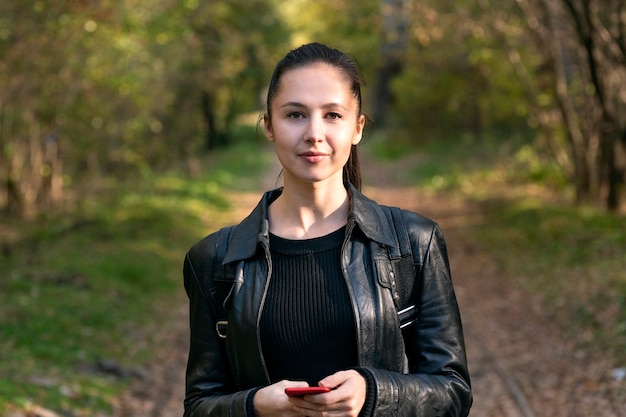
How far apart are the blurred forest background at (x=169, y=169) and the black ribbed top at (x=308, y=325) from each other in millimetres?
875

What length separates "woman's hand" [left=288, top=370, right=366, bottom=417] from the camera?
87.8 inches

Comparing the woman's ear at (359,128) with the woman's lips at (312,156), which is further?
the woman's ear at (359,128)

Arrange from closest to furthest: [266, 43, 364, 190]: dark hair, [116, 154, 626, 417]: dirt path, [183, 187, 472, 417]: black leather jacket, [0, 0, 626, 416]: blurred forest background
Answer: [183, 187, 472, 417]: black leather jacket → [266, 43, 364, 190]: dark hair → [116, 154, 626, 417]: dirt path → [0, 0, 626, 416]: blurred forest background

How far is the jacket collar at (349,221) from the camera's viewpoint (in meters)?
2.50

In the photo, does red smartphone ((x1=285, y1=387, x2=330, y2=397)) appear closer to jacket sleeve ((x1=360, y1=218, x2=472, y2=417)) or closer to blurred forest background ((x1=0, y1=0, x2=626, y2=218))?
jacket sleeve ((x1=360, y1=218, x2=472, y2=417))

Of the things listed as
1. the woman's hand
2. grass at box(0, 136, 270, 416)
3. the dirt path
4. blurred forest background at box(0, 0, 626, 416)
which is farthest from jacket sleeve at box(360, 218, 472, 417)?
the dirt path

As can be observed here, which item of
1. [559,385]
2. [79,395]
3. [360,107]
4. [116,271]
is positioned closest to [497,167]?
[116,271]

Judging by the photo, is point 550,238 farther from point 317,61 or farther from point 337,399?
point 337,399

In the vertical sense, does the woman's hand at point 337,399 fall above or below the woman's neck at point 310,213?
below

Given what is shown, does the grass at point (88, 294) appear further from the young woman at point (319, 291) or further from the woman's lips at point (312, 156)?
the woman's lips at point (312, 156)

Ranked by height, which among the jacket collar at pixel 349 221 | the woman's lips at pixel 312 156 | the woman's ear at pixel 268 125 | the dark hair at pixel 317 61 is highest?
the dark hair at pixel 317 61

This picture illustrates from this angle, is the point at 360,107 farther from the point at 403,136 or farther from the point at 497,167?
the point at 403,136

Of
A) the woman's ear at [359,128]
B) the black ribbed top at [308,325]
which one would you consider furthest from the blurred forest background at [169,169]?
the black ribbed top at [308,325]

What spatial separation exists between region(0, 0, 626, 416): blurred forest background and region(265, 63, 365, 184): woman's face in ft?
2.01
